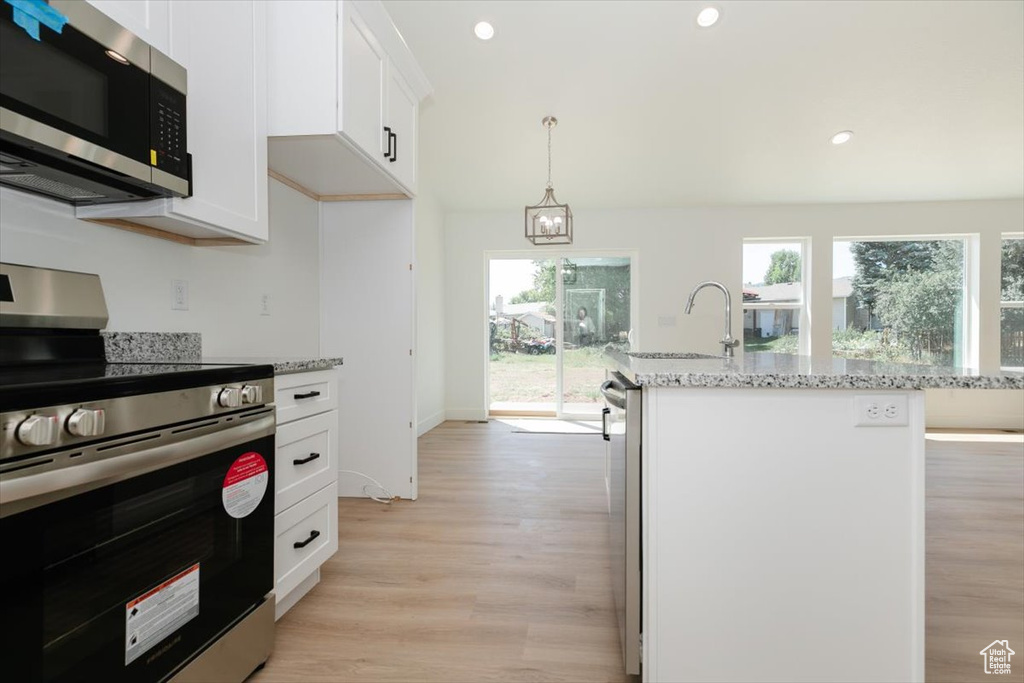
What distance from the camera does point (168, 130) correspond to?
142 centimetres

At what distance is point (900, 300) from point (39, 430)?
6794 millimetres

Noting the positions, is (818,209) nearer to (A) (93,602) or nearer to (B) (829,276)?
(B) (829,276)

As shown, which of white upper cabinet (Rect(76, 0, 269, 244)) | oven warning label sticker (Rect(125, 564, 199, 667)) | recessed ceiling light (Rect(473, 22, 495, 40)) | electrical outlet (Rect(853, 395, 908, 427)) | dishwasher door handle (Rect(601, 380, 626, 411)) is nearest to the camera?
oven warning label sticker (Rect(125, 564, 199, 667))

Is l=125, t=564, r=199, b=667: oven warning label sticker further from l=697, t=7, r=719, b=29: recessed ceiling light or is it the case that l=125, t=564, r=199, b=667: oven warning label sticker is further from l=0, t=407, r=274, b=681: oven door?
l=697, t=7, r=719, b=29: recessed ceiling light

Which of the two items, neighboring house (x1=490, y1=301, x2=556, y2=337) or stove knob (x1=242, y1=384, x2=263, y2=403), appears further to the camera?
neighboring house (x1=490, y1=301, x2=556, y2=337)

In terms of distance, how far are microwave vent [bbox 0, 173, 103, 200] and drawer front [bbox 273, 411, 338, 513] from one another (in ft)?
2.87

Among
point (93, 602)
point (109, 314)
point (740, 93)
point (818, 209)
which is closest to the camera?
point (93, 602)

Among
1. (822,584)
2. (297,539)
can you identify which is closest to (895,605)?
(822,584)

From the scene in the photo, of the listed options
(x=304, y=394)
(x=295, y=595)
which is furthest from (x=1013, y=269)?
(x=295, y=595)

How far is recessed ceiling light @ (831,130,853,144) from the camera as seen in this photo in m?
4.31

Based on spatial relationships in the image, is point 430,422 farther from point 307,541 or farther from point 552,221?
point 307,541

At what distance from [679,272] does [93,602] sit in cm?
545

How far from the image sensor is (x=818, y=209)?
17.6 feet

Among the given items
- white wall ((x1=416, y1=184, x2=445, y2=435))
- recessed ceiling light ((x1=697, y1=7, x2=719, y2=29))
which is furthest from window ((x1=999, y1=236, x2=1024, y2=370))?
white wall ((x1=416, y1=184, x2=445, y2=435))
